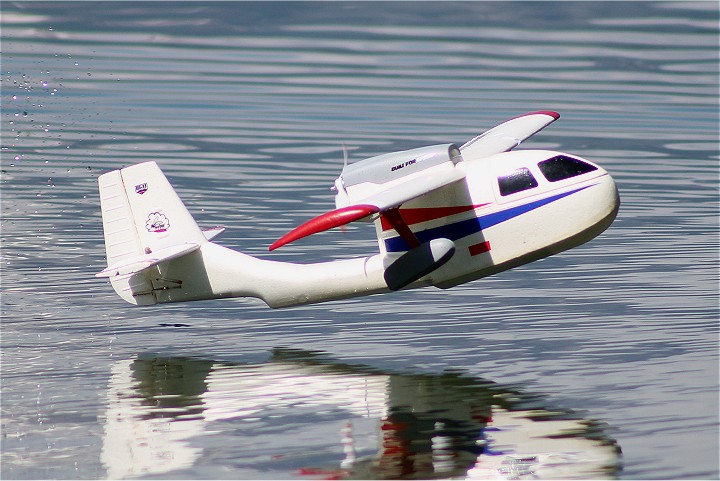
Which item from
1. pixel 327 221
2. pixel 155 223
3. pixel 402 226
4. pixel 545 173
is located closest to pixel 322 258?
pixel 155 223

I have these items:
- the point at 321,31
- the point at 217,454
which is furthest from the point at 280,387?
the point at 321,31

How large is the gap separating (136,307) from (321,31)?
6548 cm

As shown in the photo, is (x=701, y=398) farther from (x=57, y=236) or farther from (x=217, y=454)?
(x=57, y=236)

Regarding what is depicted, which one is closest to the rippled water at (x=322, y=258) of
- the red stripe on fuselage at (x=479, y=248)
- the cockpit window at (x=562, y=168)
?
the red stripe on fuselage at (x=479, y=248)

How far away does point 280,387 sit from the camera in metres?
19.2

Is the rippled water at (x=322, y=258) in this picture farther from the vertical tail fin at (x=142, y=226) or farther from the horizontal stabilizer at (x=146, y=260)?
the horizontal stabilizer at (x=146, y=260)

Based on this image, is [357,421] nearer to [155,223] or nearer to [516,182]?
[516,182]

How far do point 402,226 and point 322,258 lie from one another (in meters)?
7.73

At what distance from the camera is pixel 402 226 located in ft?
71.3

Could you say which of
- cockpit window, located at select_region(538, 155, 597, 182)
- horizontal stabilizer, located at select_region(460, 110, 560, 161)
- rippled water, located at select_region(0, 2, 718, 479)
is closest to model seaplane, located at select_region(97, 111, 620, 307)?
cockpit window, located at select_region(538, 155, 597, 182)

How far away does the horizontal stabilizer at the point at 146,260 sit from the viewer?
72.7 feet

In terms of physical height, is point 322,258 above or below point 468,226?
above

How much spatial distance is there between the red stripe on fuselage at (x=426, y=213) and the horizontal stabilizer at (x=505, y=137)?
2.28 meters

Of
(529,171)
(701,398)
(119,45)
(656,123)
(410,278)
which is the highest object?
(119,45)
